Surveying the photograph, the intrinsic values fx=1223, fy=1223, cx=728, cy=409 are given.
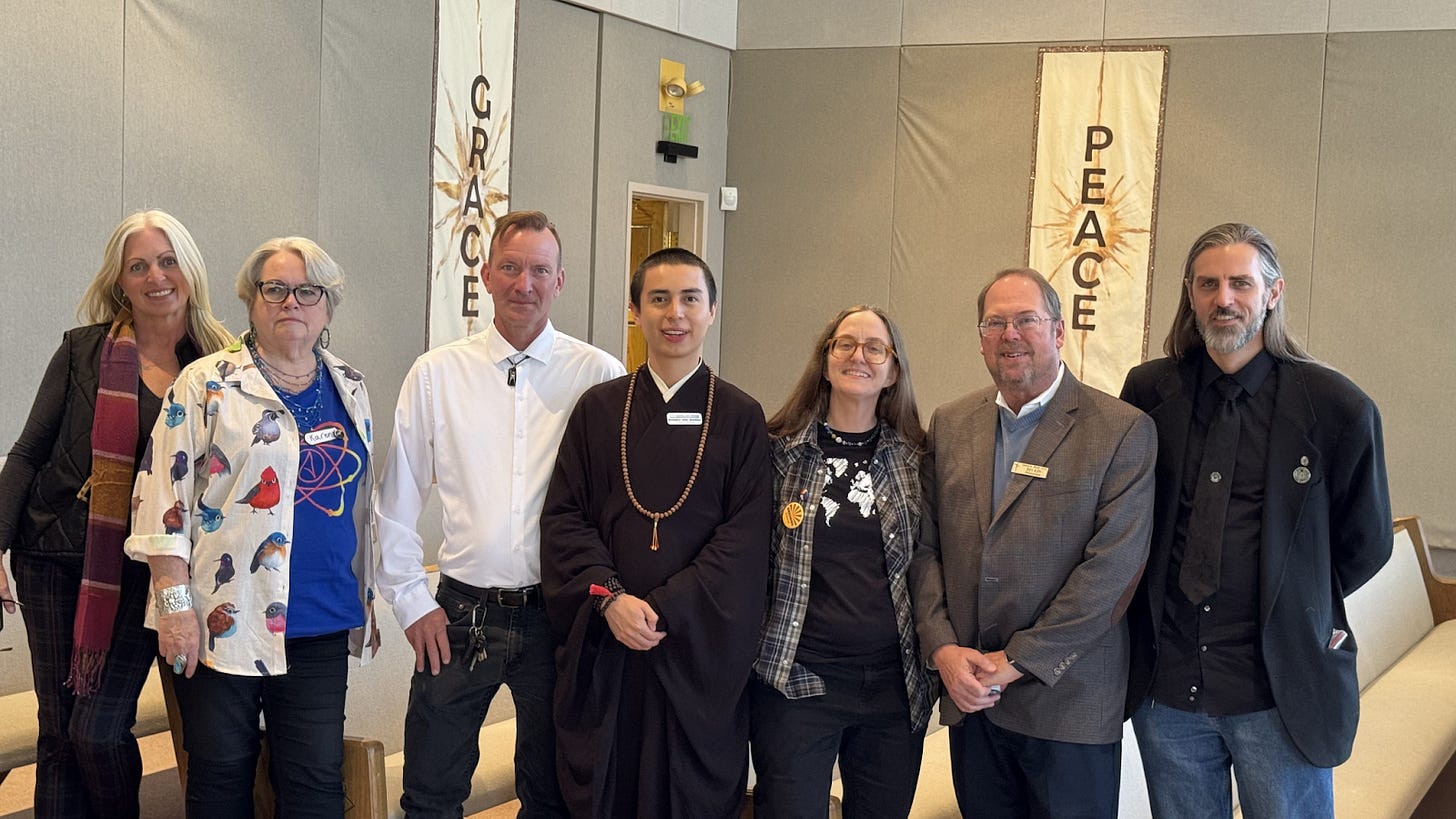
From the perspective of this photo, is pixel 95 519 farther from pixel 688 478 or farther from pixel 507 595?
pixel 688 478

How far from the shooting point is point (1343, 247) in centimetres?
750

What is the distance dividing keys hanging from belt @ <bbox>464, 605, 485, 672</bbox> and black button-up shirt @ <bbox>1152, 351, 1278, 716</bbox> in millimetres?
1465

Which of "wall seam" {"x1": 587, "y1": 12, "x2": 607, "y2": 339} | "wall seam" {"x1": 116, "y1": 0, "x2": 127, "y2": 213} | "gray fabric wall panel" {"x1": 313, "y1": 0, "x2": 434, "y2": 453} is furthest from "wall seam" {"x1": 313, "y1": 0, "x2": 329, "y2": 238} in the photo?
"wall seam" {"x1": 587, "y1": 12, "x2": 607, "y2": 339}

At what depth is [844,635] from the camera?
265 cm

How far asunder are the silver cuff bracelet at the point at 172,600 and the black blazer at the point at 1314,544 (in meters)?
2.02

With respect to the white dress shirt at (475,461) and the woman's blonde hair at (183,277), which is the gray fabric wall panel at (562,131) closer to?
the woman's blonde hair at (183,277)

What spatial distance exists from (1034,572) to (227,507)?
1.70 metres

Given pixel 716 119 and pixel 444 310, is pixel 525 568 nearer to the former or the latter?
pixel 444 310

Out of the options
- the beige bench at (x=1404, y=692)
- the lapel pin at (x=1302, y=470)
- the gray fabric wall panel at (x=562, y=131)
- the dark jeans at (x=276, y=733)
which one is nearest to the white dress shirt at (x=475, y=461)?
the dark jeans at (x=276, y=733)

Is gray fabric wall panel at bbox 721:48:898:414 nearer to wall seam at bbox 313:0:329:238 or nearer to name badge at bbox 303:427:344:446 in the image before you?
wall seam at bbox 313:0:329:238

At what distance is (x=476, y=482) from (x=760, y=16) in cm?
684

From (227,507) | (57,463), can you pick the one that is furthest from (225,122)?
(227,507)

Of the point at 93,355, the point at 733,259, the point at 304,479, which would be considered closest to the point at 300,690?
the point at 304,479

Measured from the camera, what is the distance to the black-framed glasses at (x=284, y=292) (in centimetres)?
262
